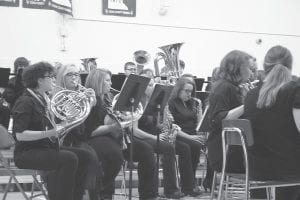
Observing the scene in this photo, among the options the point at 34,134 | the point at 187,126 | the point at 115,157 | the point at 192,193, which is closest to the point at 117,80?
the point at 187,126

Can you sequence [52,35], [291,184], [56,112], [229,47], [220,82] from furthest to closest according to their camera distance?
[229,47] → [52,35] → [56,112] → [220,82] → [291,184]

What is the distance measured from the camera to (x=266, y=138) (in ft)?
11.5

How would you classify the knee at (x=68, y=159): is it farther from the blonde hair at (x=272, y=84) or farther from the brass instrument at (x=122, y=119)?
the blonde hair at (x=272, y=84)

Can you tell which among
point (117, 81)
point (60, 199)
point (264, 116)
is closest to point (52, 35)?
point (117, 81)

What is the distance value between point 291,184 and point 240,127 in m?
0.49

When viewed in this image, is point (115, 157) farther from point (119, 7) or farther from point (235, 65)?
point (119, 7)

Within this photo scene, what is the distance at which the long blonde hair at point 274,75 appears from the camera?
11.3ft

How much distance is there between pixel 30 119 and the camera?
13.8ft

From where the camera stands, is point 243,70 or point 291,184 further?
point 243,70

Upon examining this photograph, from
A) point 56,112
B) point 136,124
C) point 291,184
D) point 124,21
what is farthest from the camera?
point 124,21

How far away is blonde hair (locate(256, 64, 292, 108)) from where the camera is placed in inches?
136

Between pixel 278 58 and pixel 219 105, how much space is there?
588 millimetres

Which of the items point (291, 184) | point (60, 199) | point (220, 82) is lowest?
point (60, 199)

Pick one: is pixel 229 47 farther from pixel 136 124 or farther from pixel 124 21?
pixel 136 124
